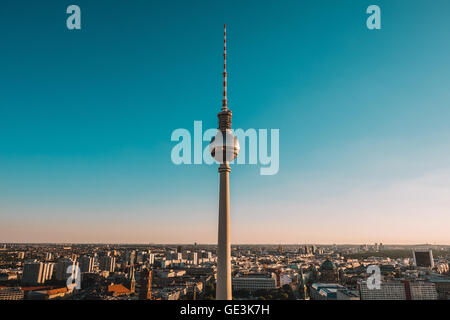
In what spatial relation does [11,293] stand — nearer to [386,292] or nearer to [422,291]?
[386,292]

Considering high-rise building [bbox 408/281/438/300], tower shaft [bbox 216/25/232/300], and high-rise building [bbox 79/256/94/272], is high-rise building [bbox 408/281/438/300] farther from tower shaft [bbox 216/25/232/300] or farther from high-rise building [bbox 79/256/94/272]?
high-rise building [bbox 79/256/94/272]

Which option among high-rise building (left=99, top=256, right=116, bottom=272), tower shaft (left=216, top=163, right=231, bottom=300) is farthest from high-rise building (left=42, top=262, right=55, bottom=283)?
tower shaft (left=216, top=163, right=231, bottom=300)

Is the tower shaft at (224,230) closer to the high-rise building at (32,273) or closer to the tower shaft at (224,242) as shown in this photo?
the tower shaft at (224,242)

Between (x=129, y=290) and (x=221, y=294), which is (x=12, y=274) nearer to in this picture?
(x=129, y=290)

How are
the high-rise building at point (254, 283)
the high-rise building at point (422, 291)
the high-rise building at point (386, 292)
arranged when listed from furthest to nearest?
1. the high-rise building at point (254, 283)
2. the high-rise building at point (386, 292)
3. the high-rise building at point (422, 291)

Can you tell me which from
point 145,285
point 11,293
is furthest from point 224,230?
point 11,293

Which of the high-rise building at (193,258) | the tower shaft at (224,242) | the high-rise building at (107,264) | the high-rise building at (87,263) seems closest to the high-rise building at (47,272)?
the high-rise building at (87,263)
